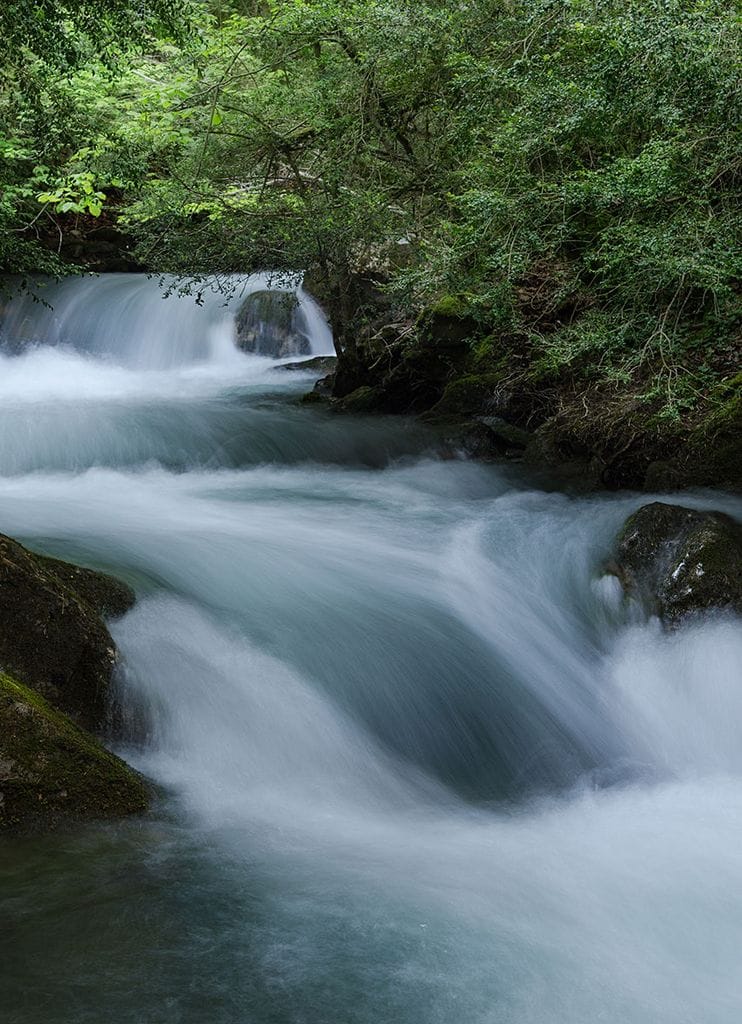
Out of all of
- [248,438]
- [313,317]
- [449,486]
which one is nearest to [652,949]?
[449,486]

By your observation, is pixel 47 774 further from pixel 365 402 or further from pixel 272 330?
pixel 272 330

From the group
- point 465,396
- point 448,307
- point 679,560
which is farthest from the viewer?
point 465,396

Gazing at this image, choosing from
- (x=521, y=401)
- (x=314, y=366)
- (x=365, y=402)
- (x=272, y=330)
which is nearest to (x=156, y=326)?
(x=272, y=330)

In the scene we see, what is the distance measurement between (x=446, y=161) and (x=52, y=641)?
7.97 m

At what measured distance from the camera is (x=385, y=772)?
492 centimetres

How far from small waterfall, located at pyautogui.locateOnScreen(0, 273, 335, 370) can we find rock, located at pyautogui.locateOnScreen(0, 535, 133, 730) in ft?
37.8

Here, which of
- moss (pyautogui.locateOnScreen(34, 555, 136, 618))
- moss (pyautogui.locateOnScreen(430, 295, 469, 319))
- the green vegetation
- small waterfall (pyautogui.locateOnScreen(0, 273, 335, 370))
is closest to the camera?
moss (pyautogui.locateOnScreen(34, 555, 136, 618))

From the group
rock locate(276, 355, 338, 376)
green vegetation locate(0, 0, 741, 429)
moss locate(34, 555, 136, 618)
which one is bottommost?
moss locate(34, 555, 136, 618)

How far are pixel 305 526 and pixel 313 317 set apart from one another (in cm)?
876

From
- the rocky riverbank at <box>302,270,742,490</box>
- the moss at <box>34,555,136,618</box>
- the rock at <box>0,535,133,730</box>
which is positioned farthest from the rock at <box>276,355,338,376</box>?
the rock at <box>0,535,133,730</box>

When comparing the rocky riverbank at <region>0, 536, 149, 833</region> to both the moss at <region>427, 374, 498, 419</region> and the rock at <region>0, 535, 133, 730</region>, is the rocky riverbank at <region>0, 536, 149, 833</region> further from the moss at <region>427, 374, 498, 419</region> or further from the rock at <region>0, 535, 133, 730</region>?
the moss at <region>427, 374, 498, 419</region>

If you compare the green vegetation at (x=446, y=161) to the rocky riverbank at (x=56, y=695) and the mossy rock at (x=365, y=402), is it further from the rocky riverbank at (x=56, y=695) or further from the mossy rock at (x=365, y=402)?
the rocky riverbank at (x=56, y=695)

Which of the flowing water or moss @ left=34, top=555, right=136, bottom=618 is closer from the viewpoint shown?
the flowing water

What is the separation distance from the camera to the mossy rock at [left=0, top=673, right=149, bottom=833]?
3.67 m
